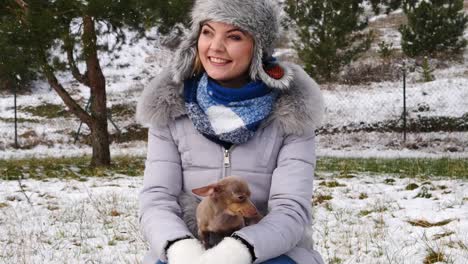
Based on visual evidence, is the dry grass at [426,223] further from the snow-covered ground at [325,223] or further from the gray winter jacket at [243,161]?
the gray winter jacket at [243,161]

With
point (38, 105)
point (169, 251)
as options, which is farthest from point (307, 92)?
point (38, 105)

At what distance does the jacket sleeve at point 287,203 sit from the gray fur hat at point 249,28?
1.02 feet

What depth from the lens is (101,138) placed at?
1138cm

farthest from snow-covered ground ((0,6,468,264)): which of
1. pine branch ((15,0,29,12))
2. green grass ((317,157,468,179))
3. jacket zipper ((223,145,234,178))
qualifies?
pine branch ((15,0,29,12))

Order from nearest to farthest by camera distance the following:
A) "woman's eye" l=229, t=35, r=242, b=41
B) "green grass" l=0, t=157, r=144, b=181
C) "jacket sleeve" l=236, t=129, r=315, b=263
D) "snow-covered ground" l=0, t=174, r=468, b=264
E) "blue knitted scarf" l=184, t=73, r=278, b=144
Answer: "jacket sleeve" l=236, t=129, r=315, b=263 < "blue knitted scarf" l=184, t=73, r=278, b=144 < "woman's eye" l=229, t=35, r=242, b=41 < "snow-covered ground" l=0, t=174, r=468, b=264 < "green grass" l=0, t=157, r=144, b=181

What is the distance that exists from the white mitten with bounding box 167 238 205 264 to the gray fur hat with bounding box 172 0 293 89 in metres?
0.82

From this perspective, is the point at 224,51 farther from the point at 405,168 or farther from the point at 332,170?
the point at 405,168

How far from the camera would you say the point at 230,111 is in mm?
2496

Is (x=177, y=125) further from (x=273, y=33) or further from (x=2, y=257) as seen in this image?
(x=2, y=257)

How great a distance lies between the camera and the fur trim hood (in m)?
2.57

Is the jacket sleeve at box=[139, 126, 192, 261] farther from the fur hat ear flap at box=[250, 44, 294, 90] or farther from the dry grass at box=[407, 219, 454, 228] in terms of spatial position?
the dry grass at box=[407, 219, 454, 228]

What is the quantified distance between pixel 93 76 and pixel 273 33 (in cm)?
870

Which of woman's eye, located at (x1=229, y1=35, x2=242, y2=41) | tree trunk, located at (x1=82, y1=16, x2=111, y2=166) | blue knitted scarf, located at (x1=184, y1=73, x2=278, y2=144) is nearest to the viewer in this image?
blue knitted scarf, located at (x1=184, y1=73, x2=278, y2=144)

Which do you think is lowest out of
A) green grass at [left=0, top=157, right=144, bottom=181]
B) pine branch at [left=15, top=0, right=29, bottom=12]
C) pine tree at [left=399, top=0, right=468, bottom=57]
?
green grass at [left=0, top=157, right=144, bottom=181]
